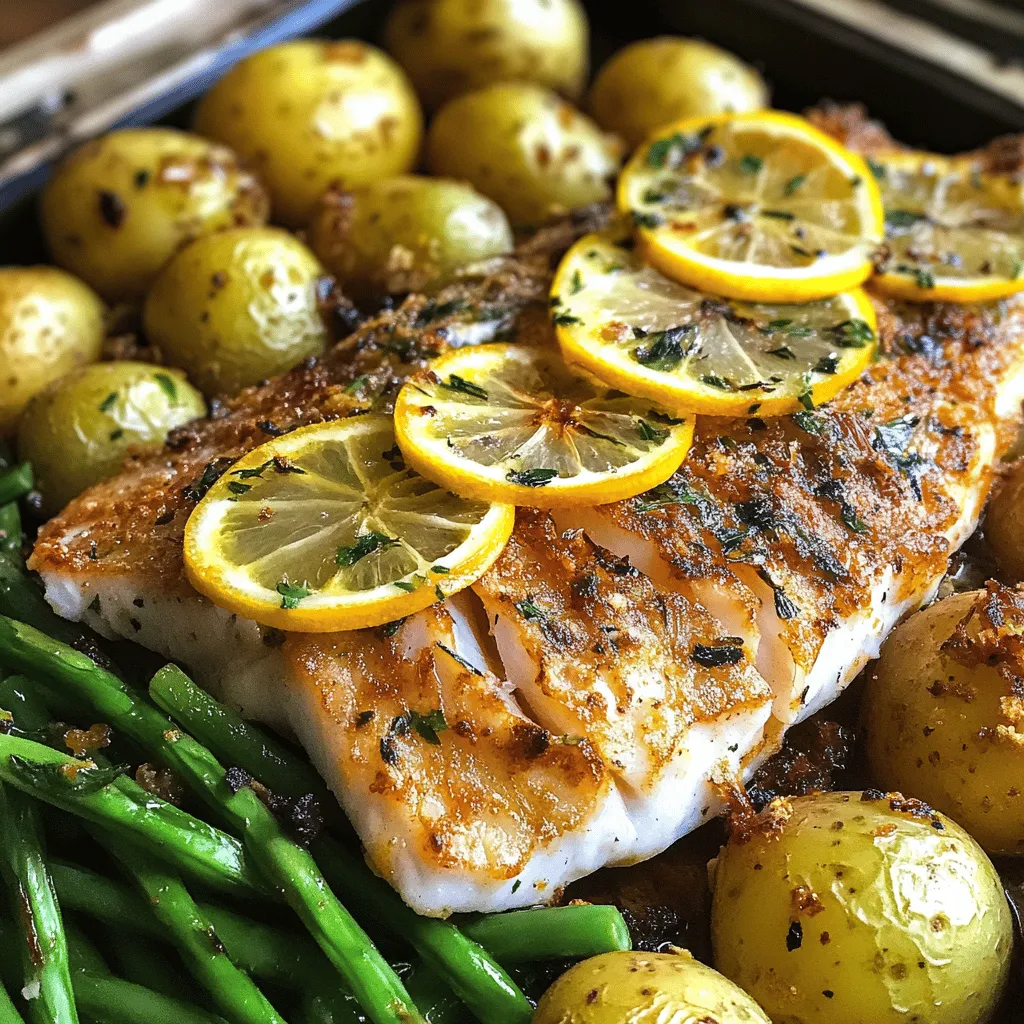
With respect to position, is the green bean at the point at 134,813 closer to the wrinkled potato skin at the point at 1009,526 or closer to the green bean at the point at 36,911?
the green bean at the point at 36,911

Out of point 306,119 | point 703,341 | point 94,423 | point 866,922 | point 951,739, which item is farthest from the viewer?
point 306,119

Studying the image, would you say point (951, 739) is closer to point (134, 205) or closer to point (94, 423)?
point (94, 423)

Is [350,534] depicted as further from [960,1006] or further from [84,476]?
[960,1006]

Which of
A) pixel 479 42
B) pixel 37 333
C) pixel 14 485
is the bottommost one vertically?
pixel 14 485

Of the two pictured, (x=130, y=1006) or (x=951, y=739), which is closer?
(x=130, y=1006)

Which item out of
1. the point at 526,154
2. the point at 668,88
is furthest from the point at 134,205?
the point at 668,88

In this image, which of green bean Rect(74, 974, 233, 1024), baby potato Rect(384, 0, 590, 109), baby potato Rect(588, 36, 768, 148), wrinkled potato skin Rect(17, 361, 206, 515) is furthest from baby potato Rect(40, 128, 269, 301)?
green bean Rect(74, 974, 233, 1024)

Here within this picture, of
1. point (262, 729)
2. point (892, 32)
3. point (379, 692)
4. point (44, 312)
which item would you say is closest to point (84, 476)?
point (44, 312)
